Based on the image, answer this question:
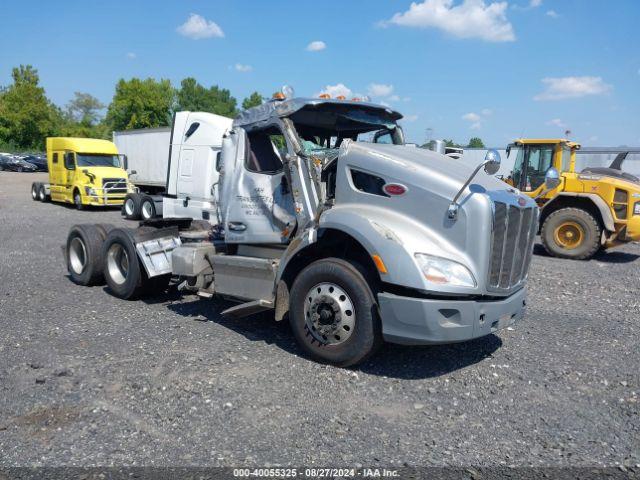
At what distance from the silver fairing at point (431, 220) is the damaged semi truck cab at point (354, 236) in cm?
1

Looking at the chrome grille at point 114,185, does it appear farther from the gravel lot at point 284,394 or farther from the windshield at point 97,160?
the gravel lot at point 284,394

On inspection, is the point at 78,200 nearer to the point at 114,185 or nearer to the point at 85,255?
the point at 114,185

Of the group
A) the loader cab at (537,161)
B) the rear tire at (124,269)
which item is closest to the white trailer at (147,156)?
the loader cab at (537,161)

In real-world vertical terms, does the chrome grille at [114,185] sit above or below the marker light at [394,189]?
below

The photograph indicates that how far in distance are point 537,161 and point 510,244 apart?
9.70 meters

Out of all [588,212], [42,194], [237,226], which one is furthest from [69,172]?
[588,212]

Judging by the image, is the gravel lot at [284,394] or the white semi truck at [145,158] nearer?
the gravel lot at [284,394]

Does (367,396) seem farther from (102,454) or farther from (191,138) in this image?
(191,138)

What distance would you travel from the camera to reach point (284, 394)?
4.42m

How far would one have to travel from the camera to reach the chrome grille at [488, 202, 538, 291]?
4508mm

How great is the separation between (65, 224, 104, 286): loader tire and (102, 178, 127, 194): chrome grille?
12.7m

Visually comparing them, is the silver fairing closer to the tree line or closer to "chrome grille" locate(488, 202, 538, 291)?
"chrome grille" locate(488, 202, 538, 291)

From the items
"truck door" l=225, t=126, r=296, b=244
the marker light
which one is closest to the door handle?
"truck door" l=225, t=126, r=296, b=244

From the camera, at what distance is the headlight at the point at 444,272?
428 centimetres
